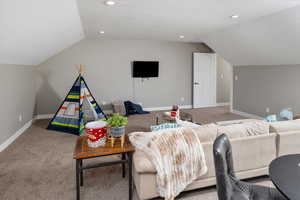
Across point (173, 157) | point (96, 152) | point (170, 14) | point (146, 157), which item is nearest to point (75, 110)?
point (96, 152)

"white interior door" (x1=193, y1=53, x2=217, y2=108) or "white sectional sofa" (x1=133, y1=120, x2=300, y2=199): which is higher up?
"white interior door" (x1=193, y1=53, x2=217, y2=108)

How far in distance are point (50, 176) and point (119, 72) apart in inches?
165

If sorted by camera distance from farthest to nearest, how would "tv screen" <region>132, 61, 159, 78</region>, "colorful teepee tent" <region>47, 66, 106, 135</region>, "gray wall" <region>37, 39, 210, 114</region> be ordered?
"tv screen" <region>132, 61, 159, 78</region>, "gray wall" <region>37, 39, 210, 114</region>, "colorful teepee tent" <region>47, 66, 106, 135</region>

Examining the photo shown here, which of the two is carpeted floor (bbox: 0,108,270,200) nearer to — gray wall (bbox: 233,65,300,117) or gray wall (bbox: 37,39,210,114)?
gray wall (bbox: 37,39,210,114)

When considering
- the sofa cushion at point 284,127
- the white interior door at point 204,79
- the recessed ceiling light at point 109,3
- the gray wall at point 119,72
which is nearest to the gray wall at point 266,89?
the white interior door at point 204,79

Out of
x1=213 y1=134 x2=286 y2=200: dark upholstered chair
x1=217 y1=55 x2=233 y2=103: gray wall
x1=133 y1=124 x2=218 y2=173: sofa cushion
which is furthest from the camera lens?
x1=217 y1=55 x2=233 y2=103: gray wall

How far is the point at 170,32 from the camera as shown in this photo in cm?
511

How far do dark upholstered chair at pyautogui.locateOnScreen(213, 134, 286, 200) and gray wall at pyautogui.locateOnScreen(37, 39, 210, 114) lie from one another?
5196 millimetres

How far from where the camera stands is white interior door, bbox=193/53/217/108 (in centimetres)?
695

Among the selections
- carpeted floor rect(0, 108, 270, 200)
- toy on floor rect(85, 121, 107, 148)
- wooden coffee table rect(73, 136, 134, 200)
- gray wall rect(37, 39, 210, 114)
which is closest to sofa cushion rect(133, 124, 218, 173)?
wooden coffee table rect(73, 136, 134, 200)

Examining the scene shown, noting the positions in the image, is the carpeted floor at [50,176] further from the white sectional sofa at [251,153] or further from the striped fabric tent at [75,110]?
the striped fabric tent at [75,110]

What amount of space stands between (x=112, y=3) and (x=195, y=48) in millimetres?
4504

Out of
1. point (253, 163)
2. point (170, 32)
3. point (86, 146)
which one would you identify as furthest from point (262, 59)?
point (86, 146)

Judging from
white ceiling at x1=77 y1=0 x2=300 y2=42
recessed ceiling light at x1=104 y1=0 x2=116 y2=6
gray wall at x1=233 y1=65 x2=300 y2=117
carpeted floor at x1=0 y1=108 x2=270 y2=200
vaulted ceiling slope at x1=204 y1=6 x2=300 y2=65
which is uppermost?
white ceiling at x1=77 y1=0 x2=300 y2=42
